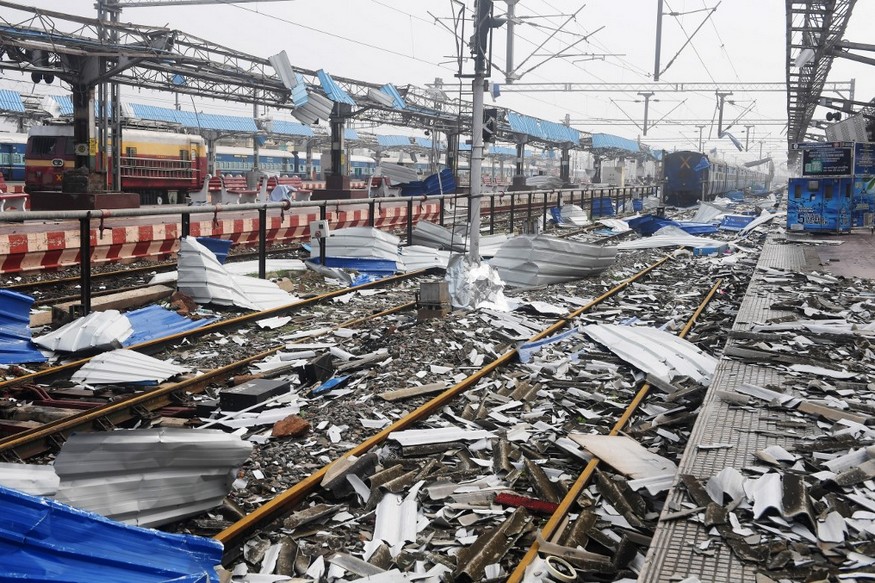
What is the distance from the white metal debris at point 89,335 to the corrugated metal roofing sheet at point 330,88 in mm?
24858

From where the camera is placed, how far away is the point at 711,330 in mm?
11633

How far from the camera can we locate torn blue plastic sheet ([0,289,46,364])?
29.8ft

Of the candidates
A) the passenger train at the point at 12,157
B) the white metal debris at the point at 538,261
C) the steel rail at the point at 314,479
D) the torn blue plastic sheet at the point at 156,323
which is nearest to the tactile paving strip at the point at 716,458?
the steel rail at the point at 314,479

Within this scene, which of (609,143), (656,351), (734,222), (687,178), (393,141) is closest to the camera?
(656,351)

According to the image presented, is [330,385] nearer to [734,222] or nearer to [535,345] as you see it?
[535,345]

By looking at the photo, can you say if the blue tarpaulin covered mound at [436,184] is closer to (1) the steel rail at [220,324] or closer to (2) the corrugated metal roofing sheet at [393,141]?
(1) the steel rail at [220,324]

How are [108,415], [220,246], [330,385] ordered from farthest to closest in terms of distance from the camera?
[220,246] → [330,385] → [108,415]

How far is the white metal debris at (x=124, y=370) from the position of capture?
8.19 meters

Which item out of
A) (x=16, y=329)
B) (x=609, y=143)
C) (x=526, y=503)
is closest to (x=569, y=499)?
(x=526, y=503)

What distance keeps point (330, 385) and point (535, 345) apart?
112 inches

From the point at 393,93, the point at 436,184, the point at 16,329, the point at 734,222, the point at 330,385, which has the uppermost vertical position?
the point at 393,93

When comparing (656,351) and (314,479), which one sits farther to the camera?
(656,351)

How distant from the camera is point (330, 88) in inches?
1336

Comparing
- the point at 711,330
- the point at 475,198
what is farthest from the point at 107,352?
the point at 711,330
